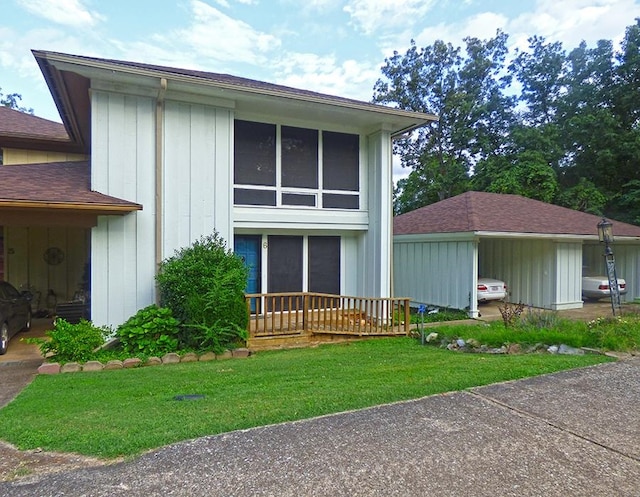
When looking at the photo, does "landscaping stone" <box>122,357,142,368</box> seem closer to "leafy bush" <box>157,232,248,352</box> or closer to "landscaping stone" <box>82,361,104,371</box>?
"landscaping stone" <box>82,361,104,371</box>

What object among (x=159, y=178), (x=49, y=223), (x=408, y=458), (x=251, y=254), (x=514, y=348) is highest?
(x=159, y=178)

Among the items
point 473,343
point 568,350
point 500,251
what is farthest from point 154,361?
point 500,251

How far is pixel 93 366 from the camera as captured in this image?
20.1 ft

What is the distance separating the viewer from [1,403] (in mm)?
4656

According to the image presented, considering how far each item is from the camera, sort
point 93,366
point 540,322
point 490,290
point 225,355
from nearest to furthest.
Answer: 1. point 93,366
2. point 225,355
3. point 540,322
4. point 490,290

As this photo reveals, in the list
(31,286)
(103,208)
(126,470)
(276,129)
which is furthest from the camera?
(31,286)

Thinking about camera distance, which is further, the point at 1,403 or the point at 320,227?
the point at 320,227

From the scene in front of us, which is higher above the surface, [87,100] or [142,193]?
[87,100]

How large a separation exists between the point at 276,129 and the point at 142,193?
3.38m

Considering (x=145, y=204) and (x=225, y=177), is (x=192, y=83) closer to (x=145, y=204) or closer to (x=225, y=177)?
(x=225, y=177)

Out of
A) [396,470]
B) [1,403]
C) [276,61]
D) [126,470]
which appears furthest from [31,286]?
[276,61]

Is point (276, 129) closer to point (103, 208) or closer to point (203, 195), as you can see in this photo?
point (203, 195)

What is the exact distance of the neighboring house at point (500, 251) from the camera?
11.6 m

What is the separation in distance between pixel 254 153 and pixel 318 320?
13.4ft
